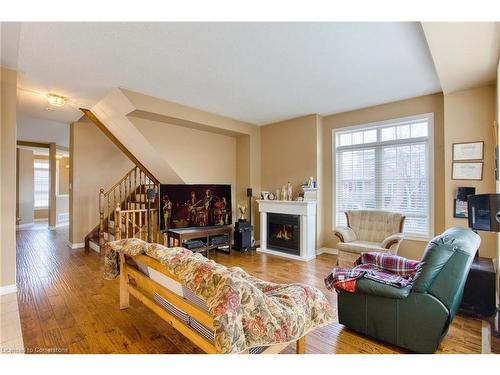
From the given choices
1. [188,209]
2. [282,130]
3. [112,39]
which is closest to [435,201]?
[282,130]

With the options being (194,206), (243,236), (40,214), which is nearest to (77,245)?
(194,206)

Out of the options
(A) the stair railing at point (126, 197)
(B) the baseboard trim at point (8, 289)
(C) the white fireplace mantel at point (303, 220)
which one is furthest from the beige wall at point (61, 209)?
(C) the white fireplace mantel at point (303, 220)

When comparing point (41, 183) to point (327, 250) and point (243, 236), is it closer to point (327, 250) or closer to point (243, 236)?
point (243, 236)

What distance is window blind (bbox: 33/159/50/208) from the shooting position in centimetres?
956

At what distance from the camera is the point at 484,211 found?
193 centimetres

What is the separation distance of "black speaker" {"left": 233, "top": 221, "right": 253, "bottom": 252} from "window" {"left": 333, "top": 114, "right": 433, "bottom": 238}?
5.81 feet

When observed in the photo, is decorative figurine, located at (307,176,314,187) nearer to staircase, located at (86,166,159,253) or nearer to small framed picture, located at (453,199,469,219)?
small framed picture, located at (453,199,469,219)

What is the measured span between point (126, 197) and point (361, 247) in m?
5.05

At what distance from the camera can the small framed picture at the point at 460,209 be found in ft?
10.7

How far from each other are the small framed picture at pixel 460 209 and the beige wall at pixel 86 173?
6.49 m
